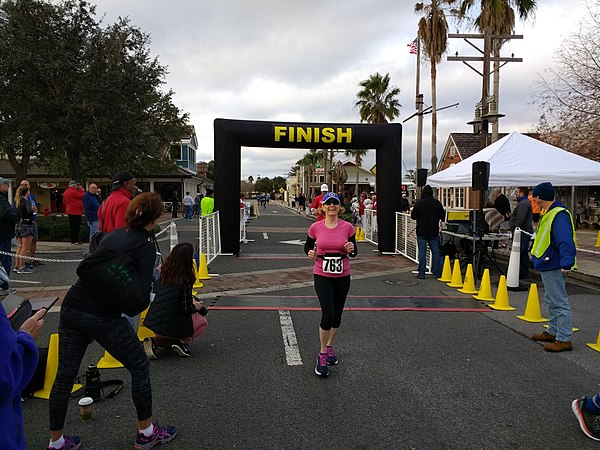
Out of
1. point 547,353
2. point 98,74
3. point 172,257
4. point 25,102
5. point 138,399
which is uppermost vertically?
point 98,74

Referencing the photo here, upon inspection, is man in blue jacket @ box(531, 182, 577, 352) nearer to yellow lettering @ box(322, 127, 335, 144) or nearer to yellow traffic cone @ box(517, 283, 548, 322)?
yellow traffic cone @ box(517, 283, 548, 322)

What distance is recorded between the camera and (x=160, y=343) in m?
4.95

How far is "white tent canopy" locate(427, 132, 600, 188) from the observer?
9820mm

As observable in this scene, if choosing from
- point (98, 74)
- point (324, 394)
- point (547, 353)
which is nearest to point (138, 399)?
point (324, 394)

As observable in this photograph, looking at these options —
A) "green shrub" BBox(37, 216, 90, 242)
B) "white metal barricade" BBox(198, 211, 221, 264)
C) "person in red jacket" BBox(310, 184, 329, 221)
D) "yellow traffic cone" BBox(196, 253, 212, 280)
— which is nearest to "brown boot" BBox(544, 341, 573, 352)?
"person in red jacket" BBox(310, 184, 329, 221)

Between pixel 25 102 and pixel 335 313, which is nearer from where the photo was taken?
pixel 335 313

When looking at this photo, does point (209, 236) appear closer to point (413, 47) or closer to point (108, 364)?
point (108, 364)

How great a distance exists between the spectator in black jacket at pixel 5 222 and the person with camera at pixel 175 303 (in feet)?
14.5

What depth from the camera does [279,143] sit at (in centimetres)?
1258

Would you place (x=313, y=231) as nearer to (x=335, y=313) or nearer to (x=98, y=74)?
(x=335, y=313)

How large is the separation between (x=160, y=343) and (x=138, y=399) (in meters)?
1.97

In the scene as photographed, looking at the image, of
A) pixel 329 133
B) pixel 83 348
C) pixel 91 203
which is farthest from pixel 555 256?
pixel 91 203

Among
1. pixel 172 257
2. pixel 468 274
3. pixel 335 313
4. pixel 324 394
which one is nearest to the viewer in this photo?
pixel 324 394

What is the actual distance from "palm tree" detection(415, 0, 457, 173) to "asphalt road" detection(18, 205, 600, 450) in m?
20.3
